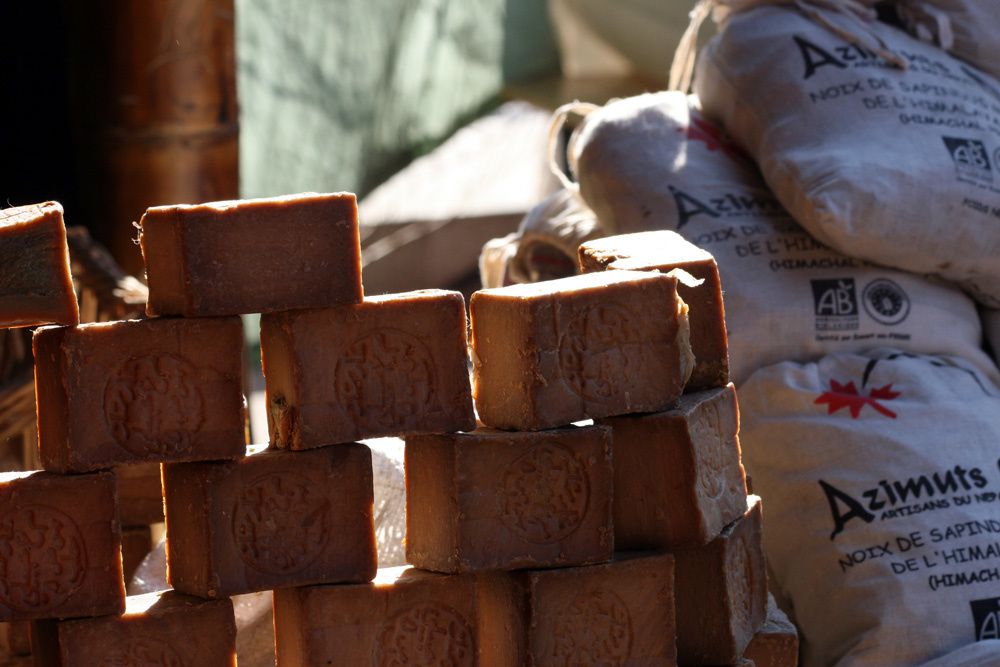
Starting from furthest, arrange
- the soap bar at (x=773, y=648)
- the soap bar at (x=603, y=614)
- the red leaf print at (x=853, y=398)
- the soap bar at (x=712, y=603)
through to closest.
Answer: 1. the red leaf print at (x=853, y=398)
2. the soap bar at (x=773, y=648)
3. the soap bar at (x=712, y=603)
4. the soap bar at (x=603, y=614)

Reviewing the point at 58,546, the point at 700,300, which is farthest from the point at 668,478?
the point at 58,546

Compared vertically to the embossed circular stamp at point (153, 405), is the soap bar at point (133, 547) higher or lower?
lower

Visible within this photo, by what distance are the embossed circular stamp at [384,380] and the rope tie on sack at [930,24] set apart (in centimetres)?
181

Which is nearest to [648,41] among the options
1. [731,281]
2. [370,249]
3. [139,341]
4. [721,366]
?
[370,249]

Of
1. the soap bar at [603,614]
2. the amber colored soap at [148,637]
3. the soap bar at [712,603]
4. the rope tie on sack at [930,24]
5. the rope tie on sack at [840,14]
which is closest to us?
the amber colored soap at [148,637]

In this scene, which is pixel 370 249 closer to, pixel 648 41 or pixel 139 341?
pixel 648 41

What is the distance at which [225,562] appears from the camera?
209cm

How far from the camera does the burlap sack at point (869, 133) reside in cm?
289

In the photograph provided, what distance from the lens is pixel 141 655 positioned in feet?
6.81

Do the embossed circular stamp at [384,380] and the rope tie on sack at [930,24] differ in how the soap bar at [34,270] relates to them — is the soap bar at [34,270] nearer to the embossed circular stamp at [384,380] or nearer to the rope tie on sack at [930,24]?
the embossed circular stamp at [384,380]

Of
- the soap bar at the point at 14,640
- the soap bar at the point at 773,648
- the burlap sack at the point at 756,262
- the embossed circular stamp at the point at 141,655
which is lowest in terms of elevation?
the soap bar at the point at 14,640

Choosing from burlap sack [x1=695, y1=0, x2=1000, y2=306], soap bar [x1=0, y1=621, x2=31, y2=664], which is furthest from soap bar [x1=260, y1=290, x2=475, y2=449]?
burlap sack [x1=695, y1=0, x2=1000, y2=306]

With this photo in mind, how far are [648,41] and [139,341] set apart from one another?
16.3ft

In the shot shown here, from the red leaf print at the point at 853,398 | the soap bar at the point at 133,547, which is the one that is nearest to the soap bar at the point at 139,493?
the soap bar at the point at 133,547
